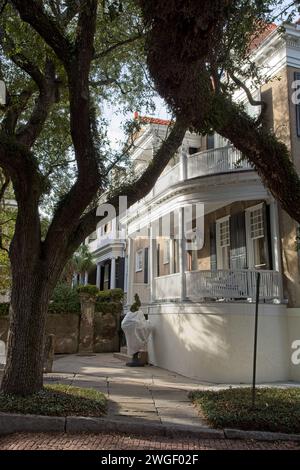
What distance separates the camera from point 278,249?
12.0m

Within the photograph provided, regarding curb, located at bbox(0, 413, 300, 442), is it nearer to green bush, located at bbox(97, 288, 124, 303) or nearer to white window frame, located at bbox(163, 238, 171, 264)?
white window frame, located at bbox(163, 238, 171, 264)

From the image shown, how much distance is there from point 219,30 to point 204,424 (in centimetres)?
589

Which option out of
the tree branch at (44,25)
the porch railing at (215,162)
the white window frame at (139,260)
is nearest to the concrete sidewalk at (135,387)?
the porch railing at (215,162)

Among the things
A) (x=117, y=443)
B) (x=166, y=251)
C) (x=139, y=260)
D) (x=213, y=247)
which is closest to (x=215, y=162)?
(x=213, y=247)

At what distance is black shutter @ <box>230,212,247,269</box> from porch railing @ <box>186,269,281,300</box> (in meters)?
1.61

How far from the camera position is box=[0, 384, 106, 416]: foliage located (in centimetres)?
649

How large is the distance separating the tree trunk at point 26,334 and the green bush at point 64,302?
9.87 m

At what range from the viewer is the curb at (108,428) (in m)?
6.11

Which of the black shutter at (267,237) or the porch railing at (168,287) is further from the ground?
the black shutter at (267,237)

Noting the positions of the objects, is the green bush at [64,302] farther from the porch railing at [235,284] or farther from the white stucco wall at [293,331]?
the white stucco wall at [293,331]

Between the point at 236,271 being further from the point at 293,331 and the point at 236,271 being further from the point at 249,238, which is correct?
the point at 293,331

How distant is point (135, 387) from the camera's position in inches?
383

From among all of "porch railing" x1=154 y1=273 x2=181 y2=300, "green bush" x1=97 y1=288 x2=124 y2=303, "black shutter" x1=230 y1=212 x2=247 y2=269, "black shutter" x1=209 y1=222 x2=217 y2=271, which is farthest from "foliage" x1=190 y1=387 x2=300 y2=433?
"green bush" x1=97 y1=288 x2=124 y2=303
